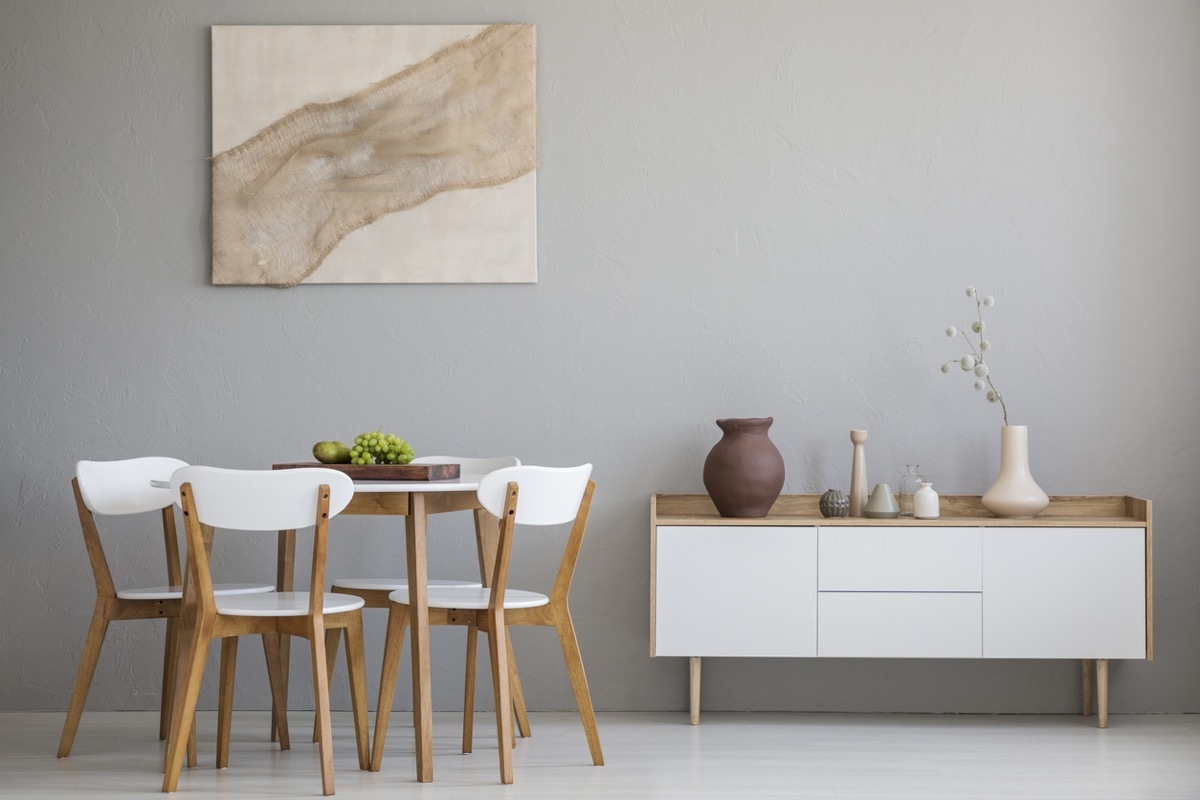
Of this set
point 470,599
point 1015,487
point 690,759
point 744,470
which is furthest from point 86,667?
point 1015,487

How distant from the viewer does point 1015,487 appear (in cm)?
367

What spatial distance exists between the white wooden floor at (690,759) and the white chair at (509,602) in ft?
0.53

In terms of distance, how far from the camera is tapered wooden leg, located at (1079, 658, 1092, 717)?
3.76m

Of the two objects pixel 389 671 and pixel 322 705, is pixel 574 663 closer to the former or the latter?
pixel 389 671

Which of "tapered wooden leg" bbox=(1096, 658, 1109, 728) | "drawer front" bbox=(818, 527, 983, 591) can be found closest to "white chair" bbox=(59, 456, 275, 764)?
"drawer front" bbox=(818, 527, 983, 591)

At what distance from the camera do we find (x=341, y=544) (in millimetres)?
3947

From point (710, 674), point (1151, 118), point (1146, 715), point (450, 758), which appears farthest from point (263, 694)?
point (1151, 118)

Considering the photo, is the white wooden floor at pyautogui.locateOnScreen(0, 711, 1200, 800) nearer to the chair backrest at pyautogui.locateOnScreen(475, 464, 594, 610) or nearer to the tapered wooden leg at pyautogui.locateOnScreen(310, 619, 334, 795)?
the tapered wooden leg at pyautogui.locateOnScreen(310, 619, 334, 795)

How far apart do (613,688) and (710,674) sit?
319 mm

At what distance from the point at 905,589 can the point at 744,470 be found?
58cm

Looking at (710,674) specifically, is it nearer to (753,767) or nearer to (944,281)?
(753,767)

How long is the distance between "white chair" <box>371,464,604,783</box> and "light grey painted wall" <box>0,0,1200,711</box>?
821 millimetres

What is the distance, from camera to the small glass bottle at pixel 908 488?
12.3 feet

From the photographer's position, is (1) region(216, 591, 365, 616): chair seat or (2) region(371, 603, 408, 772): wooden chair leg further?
(2) region(371, 603, 408, 772): wooden chair leg
